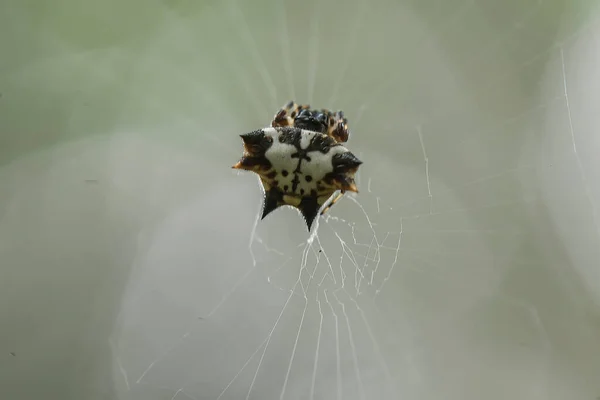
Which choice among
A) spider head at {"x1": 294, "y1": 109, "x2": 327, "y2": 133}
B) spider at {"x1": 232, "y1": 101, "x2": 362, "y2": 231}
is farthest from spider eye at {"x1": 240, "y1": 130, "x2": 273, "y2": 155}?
spider head at {"x1": 294, "y1": 109, "x2": 327, "y2": 133}

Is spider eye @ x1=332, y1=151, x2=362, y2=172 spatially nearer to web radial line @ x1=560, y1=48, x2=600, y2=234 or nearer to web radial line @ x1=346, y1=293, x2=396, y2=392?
web radial line @ x1=346, y1=293, x2=396, y2=392

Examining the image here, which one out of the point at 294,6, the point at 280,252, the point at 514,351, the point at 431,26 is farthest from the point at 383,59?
the point at 514,351

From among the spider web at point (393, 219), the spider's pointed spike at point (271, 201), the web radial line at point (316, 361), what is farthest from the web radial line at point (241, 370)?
the spider's pointed spike at point (271, 201)

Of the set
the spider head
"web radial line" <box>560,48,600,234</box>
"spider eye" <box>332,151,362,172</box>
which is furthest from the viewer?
"web radial line" <box>560,48,600,234</box>

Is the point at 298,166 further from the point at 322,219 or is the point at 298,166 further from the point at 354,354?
the point at 354,354

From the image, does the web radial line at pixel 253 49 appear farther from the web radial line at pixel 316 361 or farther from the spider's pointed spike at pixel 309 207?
the web radial line at pixel 316 361
